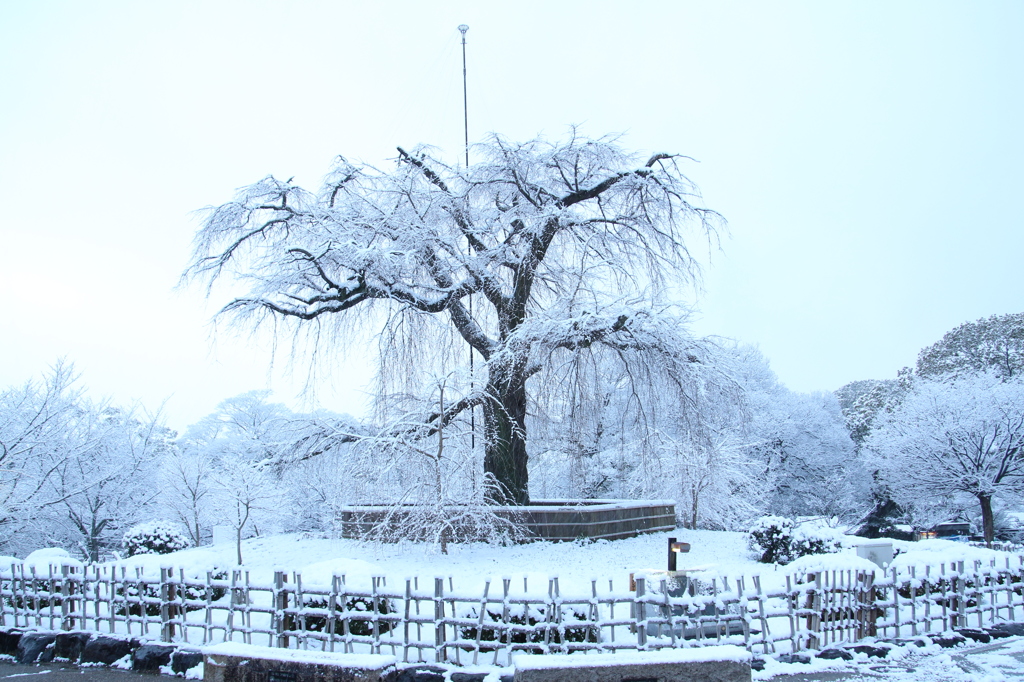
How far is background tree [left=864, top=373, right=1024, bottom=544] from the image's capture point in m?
23.9

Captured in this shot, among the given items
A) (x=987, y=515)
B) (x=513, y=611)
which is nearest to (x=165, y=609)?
(x=513, y=611)

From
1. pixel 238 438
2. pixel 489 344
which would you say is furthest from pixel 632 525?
pixel 238 438

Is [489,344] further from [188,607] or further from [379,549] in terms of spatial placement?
[188,607]

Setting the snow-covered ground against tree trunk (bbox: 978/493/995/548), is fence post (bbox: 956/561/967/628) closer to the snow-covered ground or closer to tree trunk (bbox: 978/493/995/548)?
the snow-covered ground

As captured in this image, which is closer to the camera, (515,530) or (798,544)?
(798,544)

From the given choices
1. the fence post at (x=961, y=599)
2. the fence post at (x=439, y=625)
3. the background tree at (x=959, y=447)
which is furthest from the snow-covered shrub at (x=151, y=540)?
the background tree at (x=959, y=447)

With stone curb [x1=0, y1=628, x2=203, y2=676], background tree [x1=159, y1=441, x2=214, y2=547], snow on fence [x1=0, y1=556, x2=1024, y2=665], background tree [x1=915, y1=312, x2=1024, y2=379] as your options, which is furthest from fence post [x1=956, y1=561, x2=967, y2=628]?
background tree [x1=915, y1=312, x2=1024, y2=379]

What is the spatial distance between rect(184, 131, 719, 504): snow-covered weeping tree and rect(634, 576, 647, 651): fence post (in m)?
6.62

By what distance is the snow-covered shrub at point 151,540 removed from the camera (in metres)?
14.3

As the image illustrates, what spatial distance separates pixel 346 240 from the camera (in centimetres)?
1388

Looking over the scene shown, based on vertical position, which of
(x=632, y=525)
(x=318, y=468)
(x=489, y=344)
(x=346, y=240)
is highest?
(x=346, y=240)

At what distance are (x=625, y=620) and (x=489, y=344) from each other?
9.23m

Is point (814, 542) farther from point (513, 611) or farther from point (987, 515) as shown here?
point (987, 515)

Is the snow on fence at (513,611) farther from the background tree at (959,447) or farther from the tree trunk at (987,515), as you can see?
the background tree at (959,447)
